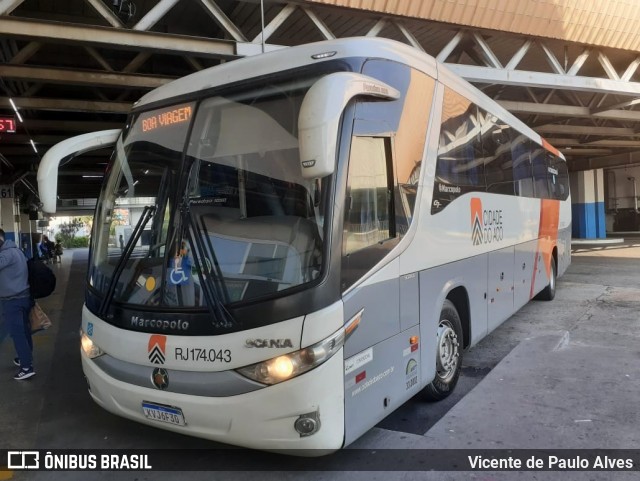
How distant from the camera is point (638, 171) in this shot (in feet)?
136

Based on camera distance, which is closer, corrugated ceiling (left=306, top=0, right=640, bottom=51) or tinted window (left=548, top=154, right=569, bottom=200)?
corrugated ceiling (left=306, top=0, right=640, bottom=51)

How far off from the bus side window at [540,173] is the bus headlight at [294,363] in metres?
7.15

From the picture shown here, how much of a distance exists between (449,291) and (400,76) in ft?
7.13

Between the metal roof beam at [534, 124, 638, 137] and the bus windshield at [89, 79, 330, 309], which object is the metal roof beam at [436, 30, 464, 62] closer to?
the bus windshield at [89, 79, 330, 309]

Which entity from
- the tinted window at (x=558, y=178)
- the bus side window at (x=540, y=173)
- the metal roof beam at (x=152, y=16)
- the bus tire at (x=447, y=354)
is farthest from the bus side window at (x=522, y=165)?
the metal roof beam at (x=152, y=16)

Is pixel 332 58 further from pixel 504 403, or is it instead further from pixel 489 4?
pixel 489 4

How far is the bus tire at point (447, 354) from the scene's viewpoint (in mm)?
4746

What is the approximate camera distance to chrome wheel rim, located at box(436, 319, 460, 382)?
4773mm

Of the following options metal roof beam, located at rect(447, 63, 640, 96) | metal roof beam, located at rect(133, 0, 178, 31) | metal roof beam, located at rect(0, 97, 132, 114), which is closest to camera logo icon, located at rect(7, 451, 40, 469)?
metal roof beam, located at rect(133, 0, 178, 31)

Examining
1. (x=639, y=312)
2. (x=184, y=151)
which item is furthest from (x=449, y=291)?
(x=639, y=312)

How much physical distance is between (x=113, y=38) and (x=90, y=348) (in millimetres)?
5555

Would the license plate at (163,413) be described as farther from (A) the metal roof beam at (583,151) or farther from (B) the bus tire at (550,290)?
(A) the metal roof beam at (583,151)

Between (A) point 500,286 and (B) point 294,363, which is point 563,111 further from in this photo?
(B) point 294,363

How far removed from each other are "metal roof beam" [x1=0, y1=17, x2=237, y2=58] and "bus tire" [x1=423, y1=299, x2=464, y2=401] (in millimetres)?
5904
